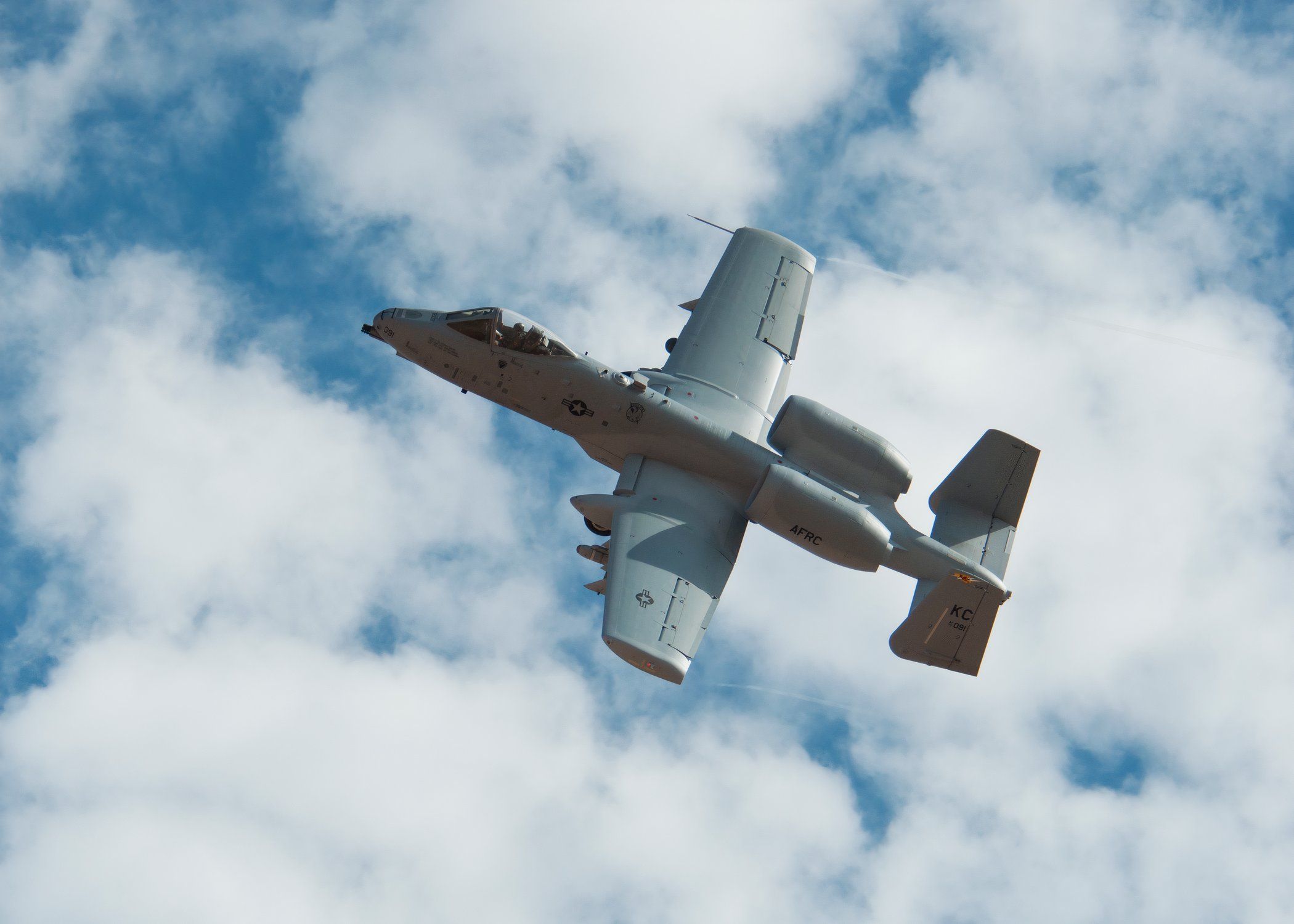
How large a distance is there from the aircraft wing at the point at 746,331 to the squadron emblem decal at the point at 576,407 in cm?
261

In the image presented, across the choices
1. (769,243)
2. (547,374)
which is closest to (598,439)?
(547,374)

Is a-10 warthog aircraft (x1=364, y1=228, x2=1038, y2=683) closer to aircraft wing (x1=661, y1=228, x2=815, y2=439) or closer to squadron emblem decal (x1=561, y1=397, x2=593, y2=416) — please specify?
squadron emblem decal (x1=561, y1=397, x2=593, y2=416)

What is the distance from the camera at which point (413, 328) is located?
104 feet

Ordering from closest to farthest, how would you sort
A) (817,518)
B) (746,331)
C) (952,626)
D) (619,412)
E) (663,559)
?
1. (952,626)
2. (663,559)
3. (817,518)
4. (619,412)
5. (746,331)

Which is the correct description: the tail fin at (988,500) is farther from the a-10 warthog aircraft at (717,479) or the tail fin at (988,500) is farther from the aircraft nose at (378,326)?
the aircraft nose at (378,326)

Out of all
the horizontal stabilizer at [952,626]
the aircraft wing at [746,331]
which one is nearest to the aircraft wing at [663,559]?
the aircraft wing at [746,331]

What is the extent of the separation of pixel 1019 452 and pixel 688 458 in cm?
768

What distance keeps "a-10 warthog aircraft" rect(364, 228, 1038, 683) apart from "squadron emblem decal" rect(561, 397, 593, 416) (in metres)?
0.03

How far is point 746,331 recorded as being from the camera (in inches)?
1346

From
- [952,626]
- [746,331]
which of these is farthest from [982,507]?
[746,331]

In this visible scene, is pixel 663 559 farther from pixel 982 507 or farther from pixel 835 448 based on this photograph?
pixel 982 507

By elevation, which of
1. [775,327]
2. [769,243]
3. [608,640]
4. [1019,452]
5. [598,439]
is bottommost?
[608,640]

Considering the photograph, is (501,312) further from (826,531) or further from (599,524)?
(826,531)

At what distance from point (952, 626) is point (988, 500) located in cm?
370
